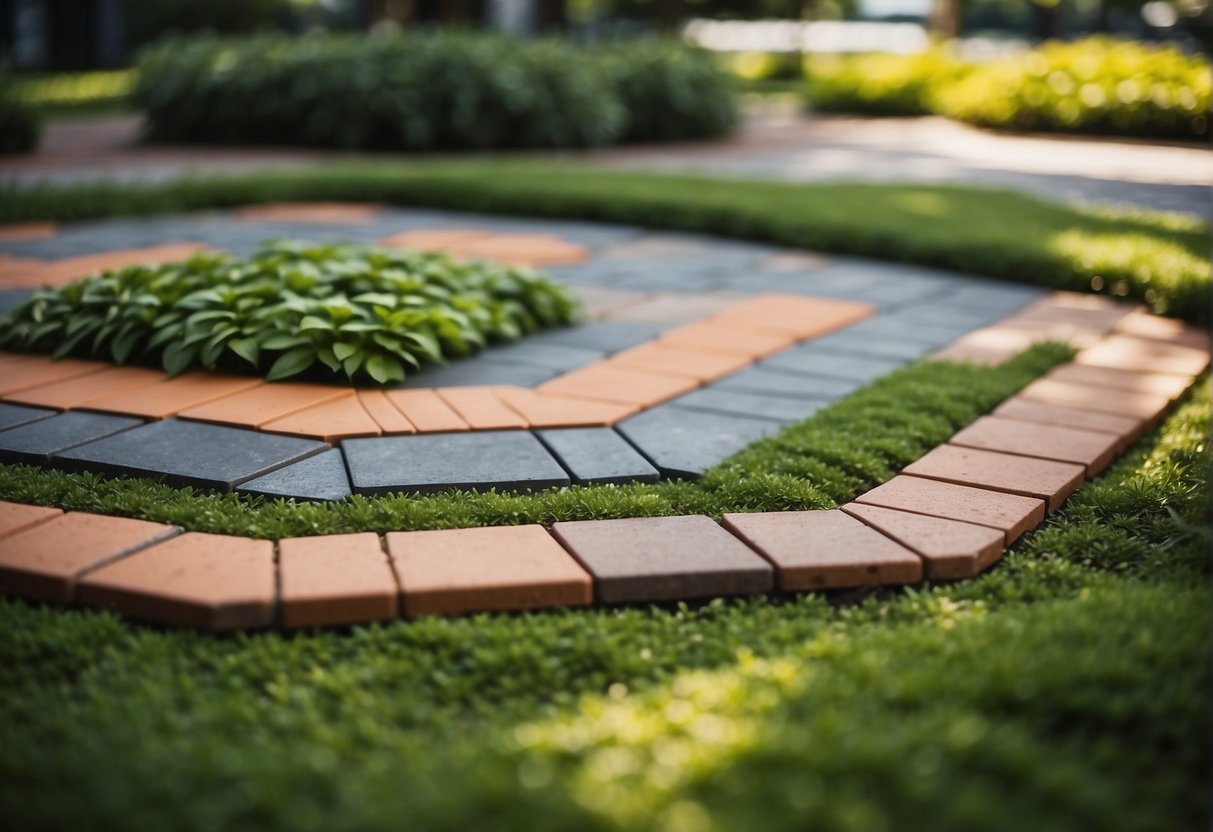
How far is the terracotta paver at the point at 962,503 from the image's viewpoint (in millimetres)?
2279

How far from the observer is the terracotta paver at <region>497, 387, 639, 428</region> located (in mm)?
2840

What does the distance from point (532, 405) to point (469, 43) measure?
789 centimetres

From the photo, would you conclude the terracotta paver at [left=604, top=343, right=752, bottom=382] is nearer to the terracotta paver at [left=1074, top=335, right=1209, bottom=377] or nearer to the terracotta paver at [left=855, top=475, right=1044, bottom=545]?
the terracotta paver at [left=855, top=475, right=1044, bottom=545]

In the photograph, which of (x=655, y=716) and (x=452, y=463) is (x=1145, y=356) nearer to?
(x=452, y=463)

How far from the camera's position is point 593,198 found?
609 cm

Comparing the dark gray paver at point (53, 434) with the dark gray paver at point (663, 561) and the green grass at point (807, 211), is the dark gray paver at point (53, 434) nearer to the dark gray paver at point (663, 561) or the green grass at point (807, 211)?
the dark gray paver at point (663, 561)

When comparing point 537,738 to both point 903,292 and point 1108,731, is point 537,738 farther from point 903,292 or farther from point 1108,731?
point 903,292

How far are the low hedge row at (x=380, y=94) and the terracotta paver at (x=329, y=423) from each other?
697cm

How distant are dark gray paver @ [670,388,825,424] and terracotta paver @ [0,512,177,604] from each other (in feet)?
4.75

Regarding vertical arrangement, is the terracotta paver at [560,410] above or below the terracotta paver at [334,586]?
Answer: above

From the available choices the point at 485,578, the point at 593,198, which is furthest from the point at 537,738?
the point at 593,198

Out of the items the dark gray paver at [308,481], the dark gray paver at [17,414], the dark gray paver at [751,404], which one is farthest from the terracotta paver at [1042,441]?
the dark gray paver at [17,414]

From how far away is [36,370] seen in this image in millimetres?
3146

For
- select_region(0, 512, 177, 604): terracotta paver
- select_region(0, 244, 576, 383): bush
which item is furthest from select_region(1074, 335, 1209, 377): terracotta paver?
select_region(0, 512, 177, 604): terracotta paver
